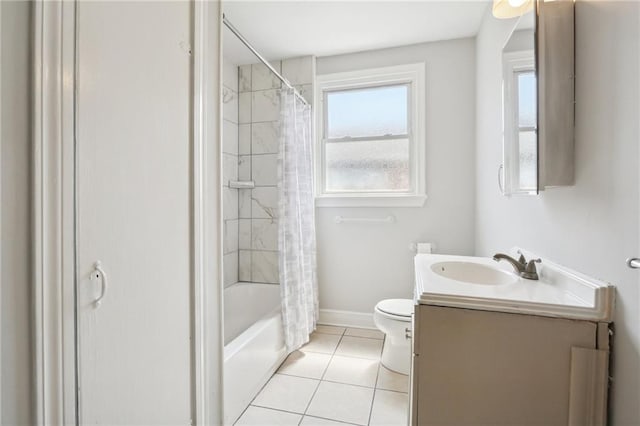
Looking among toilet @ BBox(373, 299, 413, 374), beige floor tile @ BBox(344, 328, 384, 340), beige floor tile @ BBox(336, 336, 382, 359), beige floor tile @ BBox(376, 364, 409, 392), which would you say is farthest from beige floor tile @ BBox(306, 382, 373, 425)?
beige floor tile @ BBox(344, 328, 384, 340)

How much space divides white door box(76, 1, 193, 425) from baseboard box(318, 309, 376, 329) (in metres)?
1.72

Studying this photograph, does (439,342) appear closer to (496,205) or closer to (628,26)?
(628,26)

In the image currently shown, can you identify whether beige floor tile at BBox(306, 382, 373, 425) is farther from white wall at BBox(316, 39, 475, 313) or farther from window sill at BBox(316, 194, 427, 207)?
window sill at BBox(316, 194, 427, 207)

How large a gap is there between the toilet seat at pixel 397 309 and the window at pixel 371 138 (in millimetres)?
814

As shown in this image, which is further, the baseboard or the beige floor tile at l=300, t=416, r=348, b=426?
the baseboard

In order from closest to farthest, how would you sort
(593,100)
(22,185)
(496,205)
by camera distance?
(22,185), (593,100), (496,205)

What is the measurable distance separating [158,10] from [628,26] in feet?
4.39

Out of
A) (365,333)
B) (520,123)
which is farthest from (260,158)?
(520,123)

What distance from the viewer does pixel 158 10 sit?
99 cm

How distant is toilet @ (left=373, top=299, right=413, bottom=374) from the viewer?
1.91 metres

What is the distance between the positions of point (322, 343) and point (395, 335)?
706mm

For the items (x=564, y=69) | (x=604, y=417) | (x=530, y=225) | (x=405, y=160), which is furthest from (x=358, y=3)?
(x=604, y=417)

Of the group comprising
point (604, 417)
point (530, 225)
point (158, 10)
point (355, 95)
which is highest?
point (355, 95)

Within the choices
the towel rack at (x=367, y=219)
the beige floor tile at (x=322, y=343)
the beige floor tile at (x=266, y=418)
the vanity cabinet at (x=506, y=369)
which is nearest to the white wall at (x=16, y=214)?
the vanity cabinet at (x=506, y=369)
